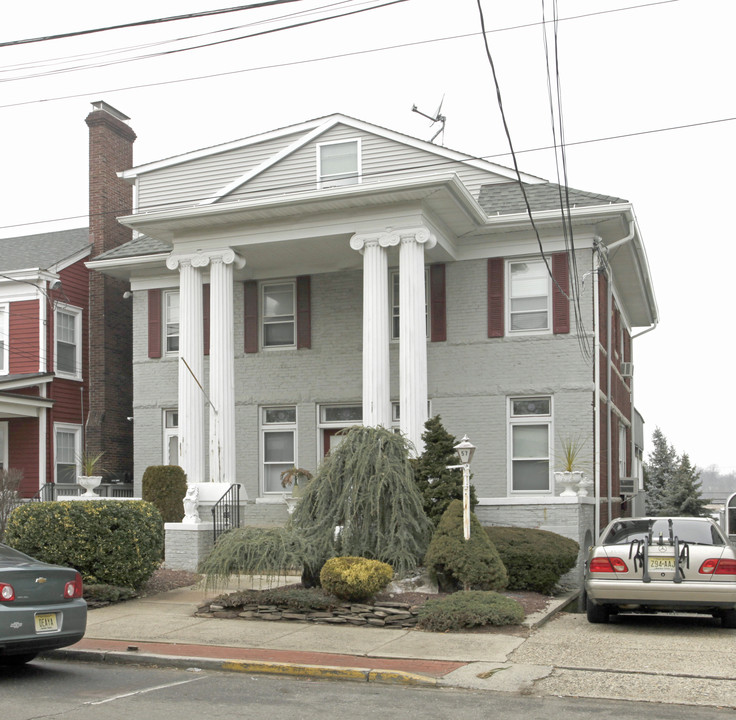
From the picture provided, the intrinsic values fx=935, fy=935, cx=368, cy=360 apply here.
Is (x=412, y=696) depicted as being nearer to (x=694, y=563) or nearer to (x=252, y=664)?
(x=252, y=664)

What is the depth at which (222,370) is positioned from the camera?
A: 18.4 metres

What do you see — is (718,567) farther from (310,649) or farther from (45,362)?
(45,362)

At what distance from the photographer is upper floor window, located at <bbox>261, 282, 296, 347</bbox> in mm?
21250

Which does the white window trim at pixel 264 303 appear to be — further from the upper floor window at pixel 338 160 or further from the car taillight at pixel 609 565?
the car taillight at pixel 609 565

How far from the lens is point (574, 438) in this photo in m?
18.5

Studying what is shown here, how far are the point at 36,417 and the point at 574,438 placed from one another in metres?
13.5

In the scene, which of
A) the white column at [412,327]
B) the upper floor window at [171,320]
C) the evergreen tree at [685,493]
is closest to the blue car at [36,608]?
the white column at [412,327]

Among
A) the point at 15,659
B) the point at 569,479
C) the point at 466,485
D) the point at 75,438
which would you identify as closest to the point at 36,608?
the point at 15,659

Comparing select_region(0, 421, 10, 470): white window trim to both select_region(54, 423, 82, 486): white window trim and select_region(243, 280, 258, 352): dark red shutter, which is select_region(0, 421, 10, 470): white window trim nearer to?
select_region(54, 423, 82, 486): white window trim

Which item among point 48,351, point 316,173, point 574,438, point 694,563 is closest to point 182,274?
point 316,173

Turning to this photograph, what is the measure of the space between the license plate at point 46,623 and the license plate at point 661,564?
6681mm

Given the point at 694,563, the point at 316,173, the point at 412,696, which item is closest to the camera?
the point at 412,696

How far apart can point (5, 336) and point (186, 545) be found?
36.2 feet

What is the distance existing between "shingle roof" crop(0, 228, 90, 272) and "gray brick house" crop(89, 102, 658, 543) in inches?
131
